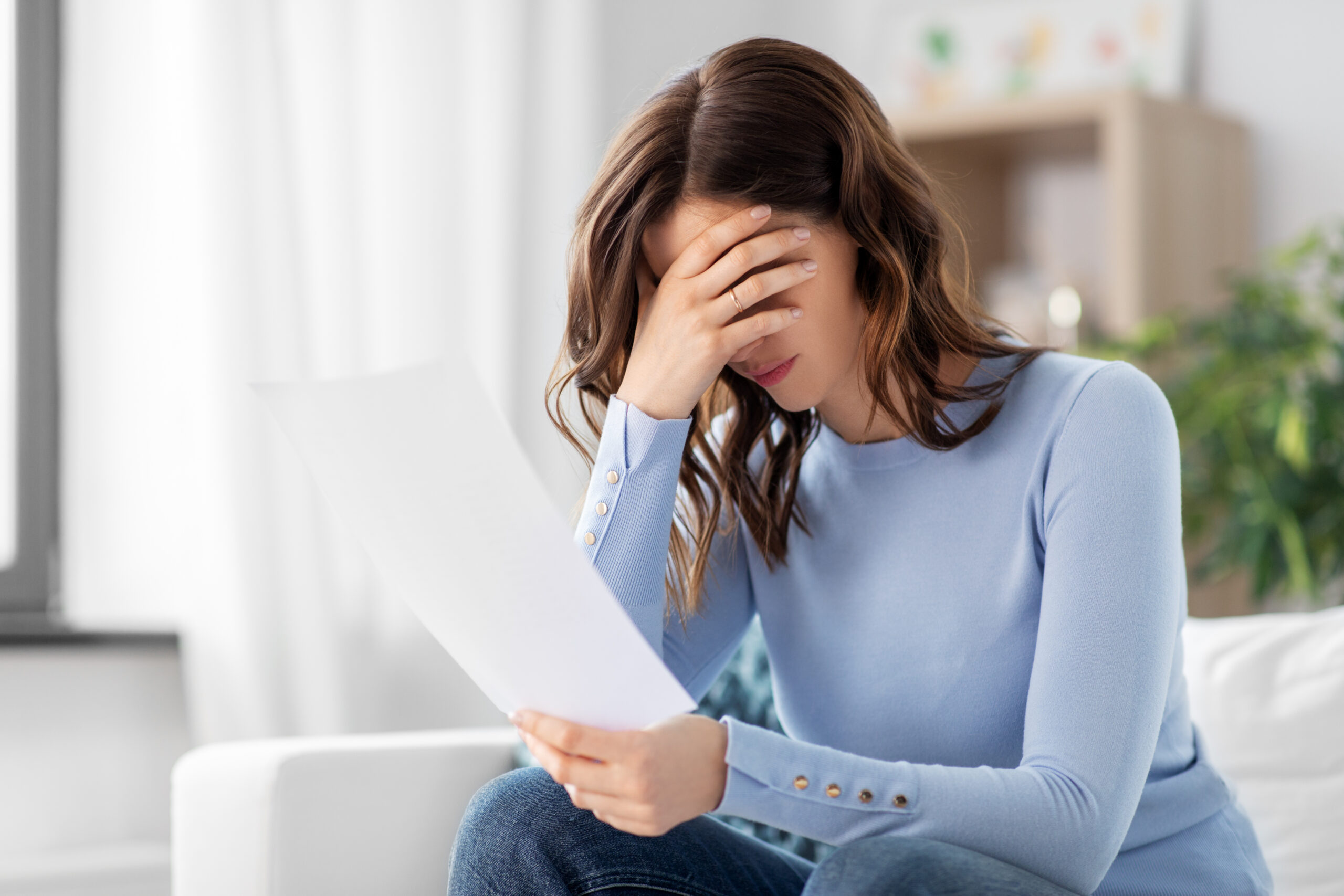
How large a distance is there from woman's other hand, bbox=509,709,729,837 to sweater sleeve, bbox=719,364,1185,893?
12 mm

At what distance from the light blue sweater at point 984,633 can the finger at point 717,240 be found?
0.35 feet

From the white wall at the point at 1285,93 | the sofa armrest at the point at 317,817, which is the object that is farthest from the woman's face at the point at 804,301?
the white wall at the point at 1285,93

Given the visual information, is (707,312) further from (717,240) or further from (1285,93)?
(1285,93)


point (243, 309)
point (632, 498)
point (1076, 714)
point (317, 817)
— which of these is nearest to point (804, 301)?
point (632, 498)

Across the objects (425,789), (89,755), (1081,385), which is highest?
(1081,385)

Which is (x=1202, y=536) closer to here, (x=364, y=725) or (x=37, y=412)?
(x=364, y=725)

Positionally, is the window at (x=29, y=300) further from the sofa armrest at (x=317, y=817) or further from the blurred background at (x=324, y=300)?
the sofa armrest at (x=317, y=817)

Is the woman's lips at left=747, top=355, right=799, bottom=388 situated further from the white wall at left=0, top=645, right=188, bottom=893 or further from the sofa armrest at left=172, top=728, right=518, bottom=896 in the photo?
the white wall at left=0, top=645, right=188, bottom=893

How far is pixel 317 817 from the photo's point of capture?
47.3 inches

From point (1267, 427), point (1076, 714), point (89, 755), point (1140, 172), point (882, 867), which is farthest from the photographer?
point (1140, 172)

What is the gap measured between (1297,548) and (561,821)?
144 centimetres

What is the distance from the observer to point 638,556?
969mm

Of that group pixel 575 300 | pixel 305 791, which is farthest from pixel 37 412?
pixel 575 300

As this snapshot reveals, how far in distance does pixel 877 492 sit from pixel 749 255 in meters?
0.24
